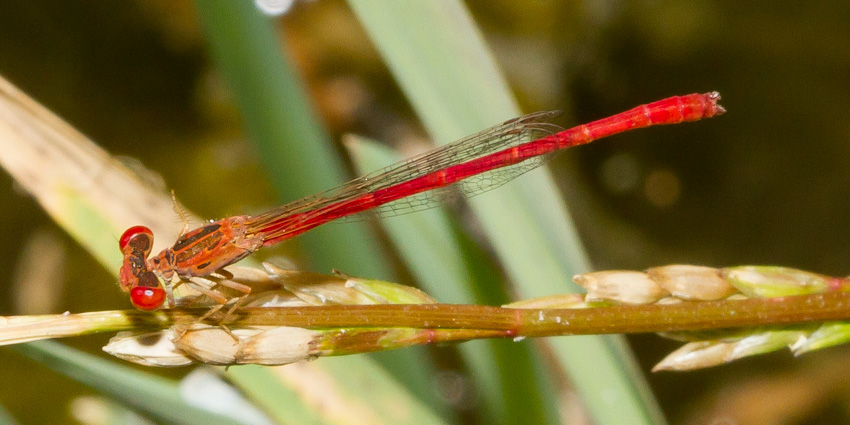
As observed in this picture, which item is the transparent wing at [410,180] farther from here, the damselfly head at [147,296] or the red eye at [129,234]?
the damselfly head at [147,296]

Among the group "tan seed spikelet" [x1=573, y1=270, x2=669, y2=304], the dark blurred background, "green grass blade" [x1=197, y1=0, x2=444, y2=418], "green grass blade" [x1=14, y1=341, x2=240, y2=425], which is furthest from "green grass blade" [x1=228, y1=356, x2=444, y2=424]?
the dark blurred background

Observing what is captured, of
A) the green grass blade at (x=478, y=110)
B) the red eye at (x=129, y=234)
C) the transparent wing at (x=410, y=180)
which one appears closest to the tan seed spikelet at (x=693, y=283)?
the green grass blade at (x=478, y=110)

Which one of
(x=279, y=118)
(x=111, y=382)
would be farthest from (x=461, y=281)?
(x=111, y=382)

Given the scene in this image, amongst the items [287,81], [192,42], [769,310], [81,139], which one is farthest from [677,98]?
[192,42]

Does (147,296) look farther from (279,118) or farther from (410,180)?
(410,180)

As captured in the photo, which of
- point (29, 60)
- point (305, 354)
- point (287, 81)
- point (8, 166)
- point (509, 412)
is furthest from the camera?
point (29, 60)

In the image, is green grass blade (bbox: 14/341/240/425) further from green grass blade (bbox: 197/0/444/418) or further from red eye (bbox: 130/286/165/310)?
green grass blade (bbox: 197/0/444/418)

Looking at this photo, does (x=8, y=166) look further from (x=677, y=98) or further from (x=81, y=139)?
(x=677, y=98)
